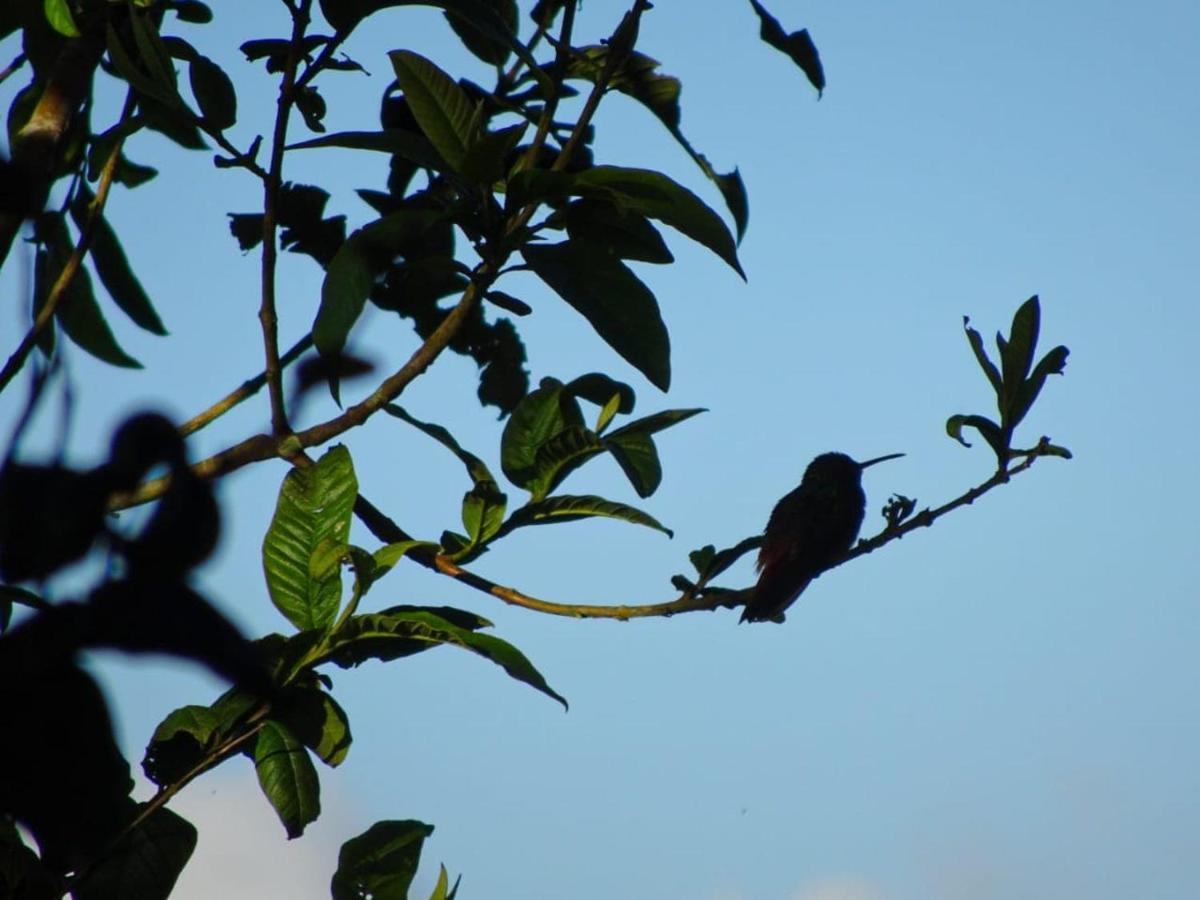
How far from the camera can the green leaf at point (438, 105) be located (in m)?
2.12

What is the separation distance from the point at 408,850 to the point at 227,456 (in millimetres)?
660

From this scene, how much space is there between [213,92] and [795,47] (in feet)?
3.28

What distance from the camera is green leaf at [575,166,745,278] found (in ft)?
6.70

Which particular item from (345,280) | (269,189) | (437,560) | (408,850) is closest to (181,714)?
(408,850)

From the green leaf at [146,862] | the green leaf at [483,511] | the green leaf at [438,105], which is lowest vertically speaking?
the green leaf at [146,862]

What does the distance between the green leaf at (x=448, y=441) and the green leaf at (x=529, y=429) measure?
42mm

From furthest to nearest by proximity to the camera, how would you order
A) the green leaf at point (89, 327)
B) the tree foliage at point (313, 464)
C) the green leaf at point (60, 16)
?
the green leaf at point (89, 327) → the green leaf at point (60, 16) → the tree foliage at point (313, 464)

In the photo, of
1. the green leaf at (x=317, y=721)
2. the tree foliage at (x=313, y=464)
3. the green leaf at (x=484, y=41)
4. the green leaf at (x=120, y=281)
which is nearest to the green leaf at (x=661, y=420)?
the tree foliage at (x=313, y=464)

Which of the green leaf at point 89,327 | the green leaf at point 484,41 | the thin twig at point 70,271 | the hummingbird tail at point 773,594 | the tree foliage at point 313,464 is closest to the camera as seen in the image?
the tree foliage at point 313,464

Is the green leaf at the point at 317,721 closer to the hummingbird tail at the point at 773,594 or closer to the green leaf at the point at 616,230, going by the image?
the green leaf at the point at 616,230

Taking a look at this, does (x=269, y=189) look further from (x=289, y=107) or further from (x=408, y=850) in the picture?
(x=408, y=850)

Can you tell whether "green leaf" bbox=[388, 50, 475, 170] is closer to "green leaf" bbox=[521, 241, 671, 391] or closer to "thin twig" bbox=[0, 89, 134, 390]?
"green leaf" bbox=[521, 241, 671, 391]

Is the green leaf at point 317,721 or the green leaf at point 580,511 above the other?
the green leaf at point 580,511

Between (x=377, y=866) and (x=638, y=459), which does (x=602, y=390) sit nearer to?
(x=638, y=459)
